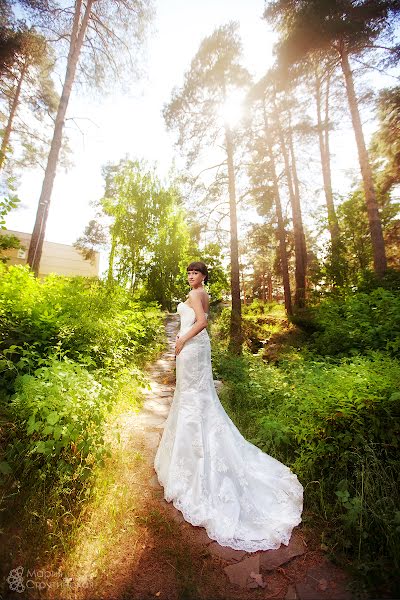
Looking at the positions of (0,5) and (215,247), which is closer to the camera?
(0,5)

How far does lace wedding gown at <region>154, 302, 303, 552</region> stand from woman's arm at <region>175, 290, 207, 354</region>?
3.8 inches

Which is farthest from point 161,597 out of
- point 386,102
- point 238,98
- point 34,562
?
point 386,102

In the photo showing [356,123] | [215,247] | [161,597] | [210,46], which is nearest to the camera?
[161,597]

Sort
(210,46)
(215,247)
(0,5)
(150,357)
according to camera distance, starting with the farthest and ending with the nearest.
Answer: (215,247)
(210,46)
(0,5)
(150,357)

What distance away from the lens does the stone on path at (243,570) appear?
222 cm

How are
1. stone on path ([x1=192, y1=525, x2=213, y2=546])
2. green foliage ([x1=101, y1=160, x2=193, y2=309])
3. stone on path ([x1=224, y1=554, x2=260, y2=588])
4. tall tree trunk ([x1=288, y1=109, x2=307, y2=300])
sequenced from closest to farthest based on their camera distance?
stone on path ([x1=224, y1=554, x2=260, y2=588]), stone on path ([x1=192, y1=525, x2=213, y2=546]), tall tree trunk ([x1=288, y1=109, x2=307, y2=300]), green foliage ([x1=101, y1=160, x2=193, y2=309])

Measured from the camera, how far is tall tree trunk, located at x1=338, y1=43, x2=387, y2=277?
9977 millimetres

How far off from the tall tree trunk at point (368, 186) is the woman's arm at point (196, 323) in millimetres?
8815

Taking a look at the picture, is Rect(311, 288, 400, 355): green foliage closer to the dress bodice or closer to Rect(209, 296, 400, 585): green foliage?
Rect(209, 296, 400, 585): green foliage

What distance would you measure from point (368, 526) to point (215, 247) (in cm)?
1137

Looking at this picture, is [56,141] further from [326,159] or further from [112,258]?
[326,159]

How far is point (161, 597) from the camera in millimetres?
2086

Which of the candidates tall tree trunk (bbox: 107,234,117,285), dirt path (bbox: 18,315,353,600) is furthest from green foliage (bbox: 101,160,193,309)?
dirt path (bbox: 18,315,353,600)

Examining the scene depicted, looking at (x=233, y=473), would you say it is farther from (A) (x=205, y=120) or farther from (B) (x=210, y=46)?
(B) (x=210, y=46)
